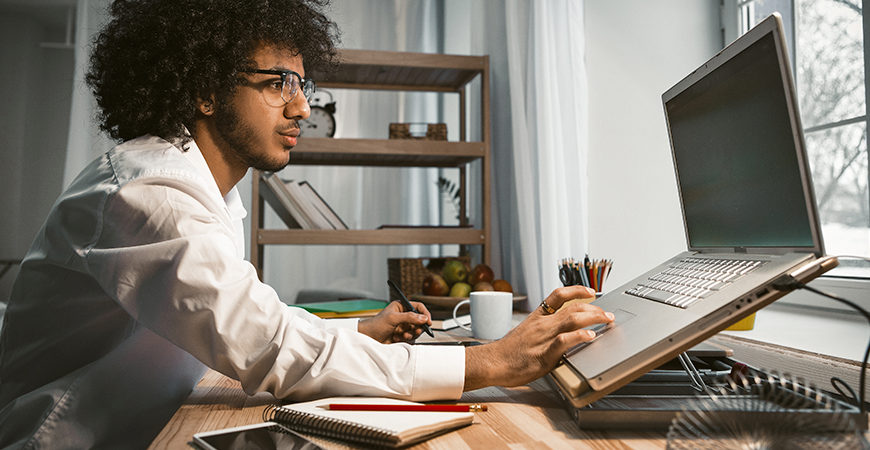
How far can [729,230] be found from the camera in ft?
2.29

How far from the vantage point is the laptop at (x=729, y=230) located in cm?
48

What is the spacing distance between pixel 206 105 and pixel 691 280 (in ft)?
2.77

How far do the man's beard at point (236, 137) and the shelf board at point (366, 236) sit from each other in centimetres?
87

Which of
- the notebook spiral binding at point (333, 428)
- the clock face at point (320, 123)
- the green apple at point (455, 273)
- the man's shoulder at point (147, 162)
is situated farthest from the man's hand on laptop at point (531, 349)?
the clock face at point (320, 123)

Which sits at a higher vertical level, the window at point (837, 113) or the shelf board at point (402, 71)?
the shelf board at point (402, 71)

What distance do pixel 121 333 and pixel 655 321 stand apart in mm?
788

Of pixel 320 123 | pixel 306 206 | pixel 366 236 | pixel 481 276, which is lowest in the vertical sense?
pixel 481 276

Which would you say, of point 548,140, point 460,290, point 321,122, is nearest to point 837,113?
point 548,140

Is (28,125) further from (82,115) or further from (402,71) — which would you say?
(402,71)

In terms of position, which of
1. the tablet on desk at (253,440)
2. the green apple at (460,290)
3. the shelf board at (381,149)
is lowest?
the tablet on desk at (253,440)

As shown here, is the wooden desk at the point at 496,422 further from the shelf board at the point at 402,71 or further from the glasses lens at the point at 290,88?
the shelf board at the point at 402,71

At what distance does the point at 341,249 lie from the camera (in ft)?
9.71

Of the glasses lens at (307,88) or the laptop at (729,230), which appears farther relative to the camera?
the glasses lens at (307,88)

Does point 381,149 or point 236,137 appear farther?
point 381,149
